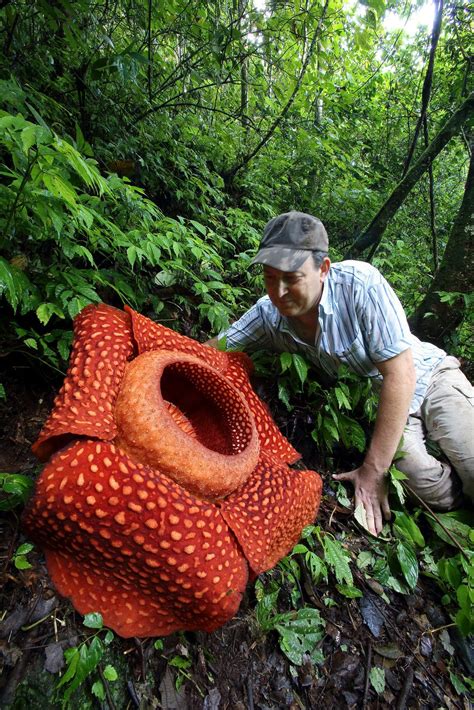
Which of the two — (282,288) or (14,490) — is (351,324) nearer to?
(282,288)

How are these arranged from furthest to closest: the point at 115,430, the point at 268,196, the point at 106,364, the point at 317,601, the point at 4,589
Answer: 1. the point at 268,196
2. the point at 317,601
3. the point at 106,364
4. the point at 115,430
5. the point at 4,589

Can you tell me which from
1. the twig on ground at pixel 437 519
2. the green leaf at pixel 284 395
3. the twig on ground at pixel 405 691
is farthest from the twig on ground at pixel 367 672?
the green leaf at pixel 284 395

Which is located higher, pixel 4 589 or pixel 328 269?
pixel 328 269

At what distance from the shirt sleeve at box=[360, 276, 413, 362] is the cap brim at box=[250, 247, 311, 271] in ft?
1.88

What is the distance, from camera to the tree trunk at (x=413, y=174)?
13.0 feet

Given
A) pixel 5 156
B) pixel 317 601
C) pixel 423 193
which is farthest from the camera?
pixel 423 193

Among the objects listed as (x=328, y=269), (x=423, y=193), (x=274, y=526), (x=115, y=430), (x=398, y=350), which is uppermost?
(x=423, y=193)

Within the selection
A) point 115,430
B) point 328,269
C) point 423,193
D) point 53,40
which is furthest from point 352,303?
point 423,193

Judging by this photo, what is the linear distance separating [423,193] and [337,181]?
2.51m

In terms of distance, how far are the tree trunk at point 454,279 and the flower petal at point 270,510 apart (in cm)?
241

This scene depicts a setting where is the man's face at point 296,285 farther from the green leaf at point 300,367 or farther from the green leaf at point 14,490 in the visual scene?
the green leaf at point 14,490

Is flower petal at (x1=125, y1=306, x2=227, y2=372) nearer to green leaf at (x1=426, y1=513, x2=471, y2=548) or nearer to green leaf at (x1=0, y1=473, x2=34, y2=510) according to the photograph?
green leaf at (x1=0, y1=473, x2=34, y2=510)

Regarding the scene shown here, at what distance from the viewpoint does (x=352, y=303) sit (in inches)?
99.0

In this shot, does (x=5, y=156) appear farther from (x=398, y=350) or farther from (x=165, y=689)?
(x=165, y=689)
